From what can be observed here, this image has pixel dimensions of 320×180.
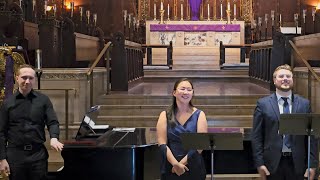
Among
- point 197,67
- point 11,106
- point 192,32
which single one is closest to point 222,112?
point 11,106

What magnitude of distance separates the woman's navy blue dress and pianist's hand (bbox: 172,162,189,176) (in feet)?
0.19

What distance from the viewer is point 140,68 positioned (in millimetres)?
16781

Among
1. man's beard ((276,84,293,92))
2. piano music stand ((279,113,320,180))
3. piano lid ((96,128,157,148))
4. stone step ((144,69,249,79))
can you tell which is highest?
man's beard ((276,84,293,92))

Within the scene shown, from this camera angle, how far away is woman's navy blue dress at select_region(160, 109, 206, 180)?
190 inches

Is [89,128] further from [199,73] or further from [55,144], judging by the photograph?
[199,73]

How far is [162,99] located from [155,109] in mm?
422

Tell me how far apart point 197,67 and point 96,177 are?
14182 mm

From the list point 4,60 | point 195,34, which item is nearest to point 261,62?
point 195,34

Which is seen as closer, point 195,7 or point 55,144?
point 55,144

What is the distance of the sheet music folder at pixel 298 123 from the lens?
183 inches

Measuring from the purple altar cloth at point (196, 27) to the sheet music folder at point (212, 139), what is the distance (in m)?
18.4

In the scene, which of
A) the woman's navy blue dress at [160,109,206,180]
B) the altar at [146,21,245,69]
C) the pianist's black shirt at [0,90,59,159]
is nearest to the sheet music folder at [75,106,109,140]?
the pianist's black shirt at [0,90,59,159]

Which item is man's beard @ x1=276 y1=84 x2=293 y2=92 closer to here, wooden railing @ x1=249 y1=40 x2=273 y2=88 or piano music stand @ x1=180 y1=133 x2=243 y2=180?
piano music stand @ x1=180 y1=133 x2=243 y2=180

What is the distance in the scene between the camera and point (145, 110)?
10.6 m
